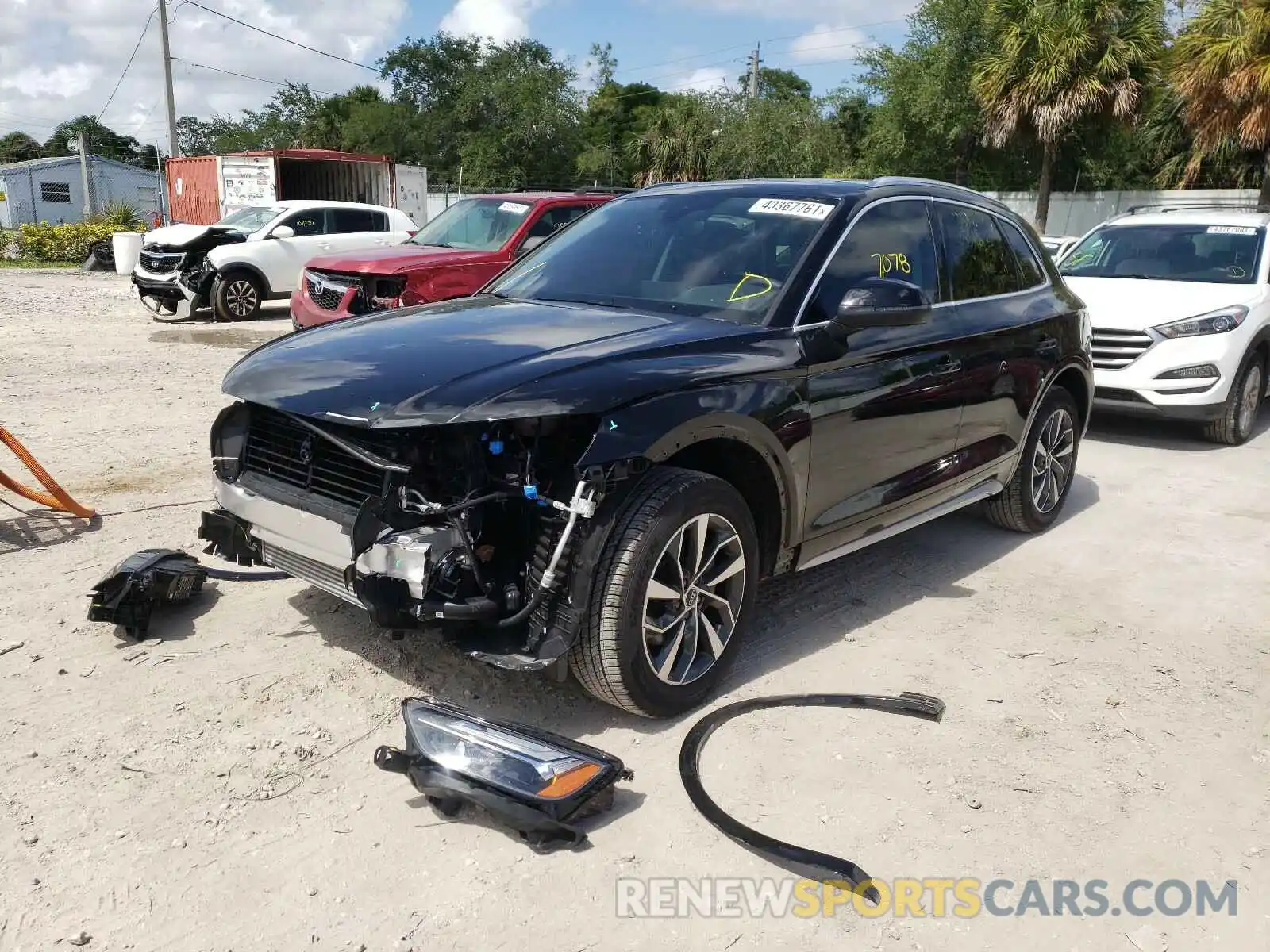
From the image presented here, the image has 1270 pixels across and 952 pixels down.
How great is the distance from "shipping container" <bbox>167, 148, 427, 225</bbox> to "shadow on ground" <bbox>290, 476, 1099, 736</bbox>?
19.3m

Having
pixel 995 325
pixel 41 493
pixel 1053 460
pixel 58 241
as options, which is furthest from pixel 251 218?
pixel 58 241

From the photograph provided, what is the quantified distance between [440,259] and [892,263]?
6263mm

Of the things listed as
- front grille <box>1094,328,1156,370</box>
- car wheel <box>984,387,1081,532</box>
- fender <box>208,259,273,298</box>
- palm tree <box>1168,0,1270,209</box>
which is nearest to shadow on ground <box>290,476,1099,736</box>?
car wheel <box>984,387,1081,532</box>

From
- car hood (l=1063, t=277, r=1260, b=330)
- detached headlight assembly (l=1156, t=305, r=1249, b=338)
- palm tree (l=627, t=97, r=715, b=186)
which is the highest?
palm tree (l=627, t=97, r=715, b=186)

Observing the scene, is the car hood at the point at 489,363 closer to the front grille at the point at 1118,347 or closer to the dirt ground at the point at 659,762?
the dirt ground at the point at 659,762

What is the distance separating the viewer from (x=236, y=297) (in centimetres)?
1466

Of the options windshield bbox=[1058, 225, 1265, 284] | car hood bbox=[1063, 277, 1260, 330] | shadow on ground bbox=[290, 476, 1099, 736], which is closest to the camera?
shadow on ground bbox=[290, 476, 1099, 736]

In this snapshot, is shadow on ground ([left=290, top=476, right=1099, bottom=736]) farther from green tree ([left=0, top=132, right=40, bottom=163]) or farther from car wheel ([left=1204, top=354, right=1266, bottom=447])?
green tree ([left=0, top=132, right=40, bottom=163])

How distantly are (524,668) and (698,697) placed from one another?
79cm

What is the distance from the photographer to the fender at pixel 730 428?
10.6 ft

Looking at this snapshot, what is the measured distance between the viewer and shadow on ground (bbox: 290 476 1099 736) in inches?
147

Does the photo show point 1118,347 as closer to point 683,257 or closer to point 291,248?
point 683,257

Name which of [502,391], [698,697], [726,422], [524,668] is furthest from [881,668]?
[502,391]

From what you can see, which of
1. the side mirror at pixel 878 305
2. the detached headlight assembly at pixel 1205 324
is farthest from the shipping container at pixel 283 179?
the side mirror at pixel 878 305
